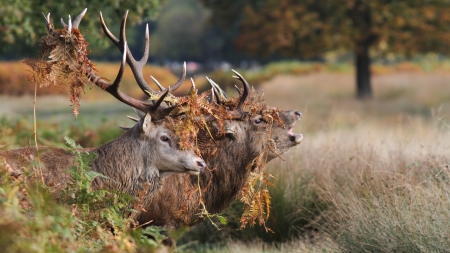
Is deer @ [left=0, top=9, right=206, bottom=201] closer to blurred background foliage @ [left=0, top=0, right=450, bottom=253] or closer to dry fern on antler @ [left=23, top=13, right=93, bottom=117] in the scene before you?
dry fern on antler @ [left=23, top=13, right=93, bottom=117]

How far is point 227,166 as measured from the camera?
755cm

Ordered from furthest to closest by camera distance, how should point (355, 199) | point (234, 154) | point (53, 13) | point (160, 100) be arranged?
point (53, 13) < point (234, 154) < point (355, 199) < point (160, 100)

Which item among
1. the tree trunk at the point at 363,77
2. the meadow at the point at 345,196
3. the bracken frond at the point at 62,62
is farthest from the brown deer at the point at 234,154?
the tree trunk at the point at 363,77

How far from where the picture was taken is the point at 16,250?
4.09 m

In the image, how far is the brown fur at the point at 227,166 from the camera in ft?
24.0

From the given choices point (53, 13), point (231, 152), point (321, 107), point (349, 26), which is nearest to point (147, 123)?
point (231, 152)

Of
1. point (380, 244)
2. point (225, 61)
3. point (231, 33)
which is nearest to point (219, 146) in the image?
point (380, 244)

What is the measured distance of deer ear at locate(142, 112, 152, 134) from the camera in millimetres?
6594

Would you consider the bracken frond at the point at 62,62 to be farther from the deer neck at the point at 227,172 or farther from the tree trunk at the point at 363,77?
the tree trunk at the point at 363,77

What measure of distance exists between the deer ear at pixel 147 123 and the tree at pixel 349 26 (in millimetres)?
16338

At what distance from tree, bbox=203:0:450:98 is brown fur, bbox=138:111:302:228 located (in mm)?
15300

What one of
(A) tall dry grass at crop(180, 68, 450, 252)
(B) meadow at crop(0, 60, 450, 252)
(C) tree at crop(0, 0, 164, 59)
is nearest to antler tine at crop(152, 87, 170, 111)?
(B) meadow at crop(0, 60, 450, 252)

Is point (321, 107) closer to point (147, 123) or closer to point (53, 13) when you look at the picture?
point (53, 13)

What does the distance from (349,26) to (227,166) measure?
1647 centimetres
